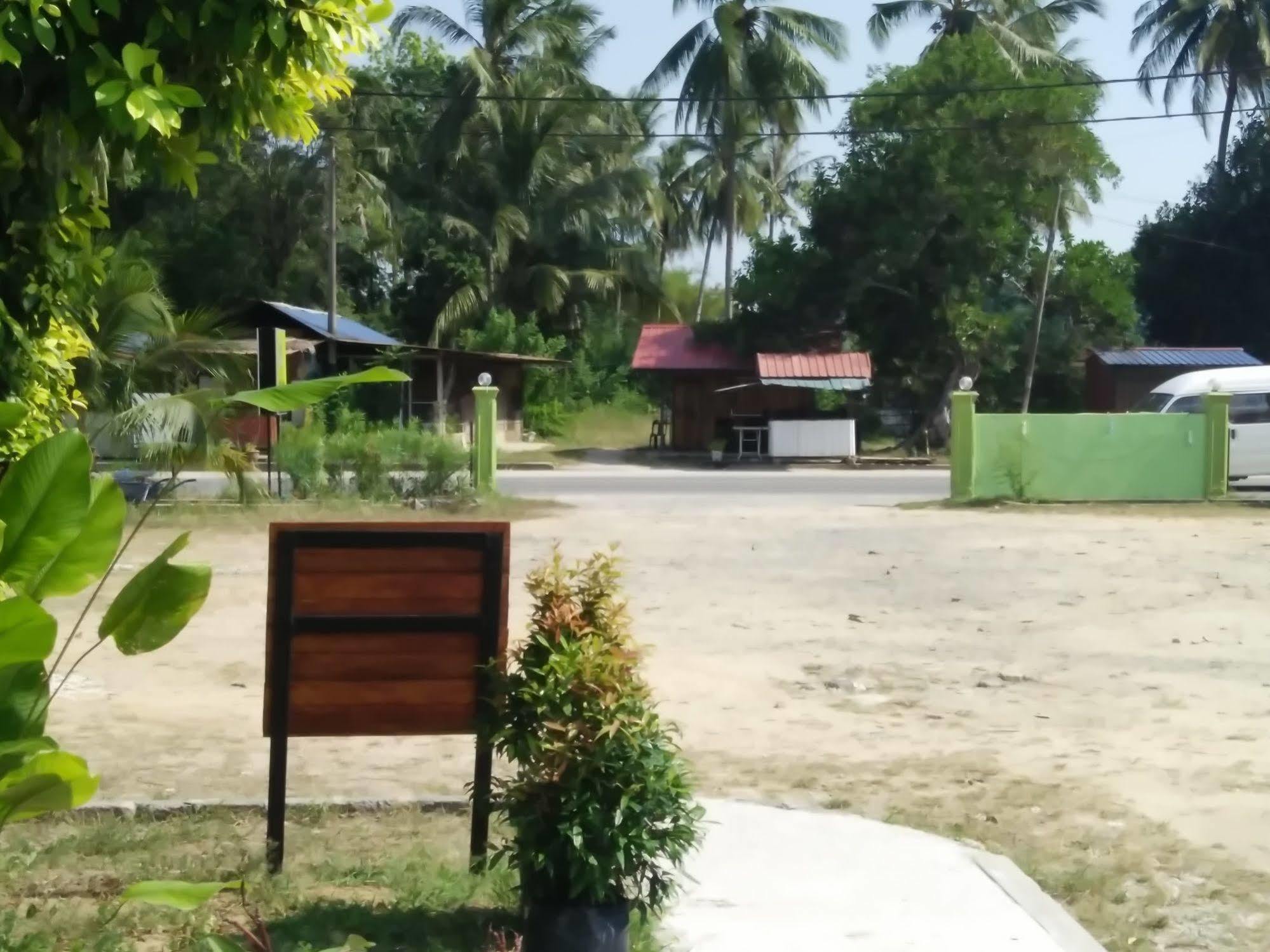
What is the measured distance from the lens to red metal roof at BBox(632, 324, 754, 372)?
37.8m

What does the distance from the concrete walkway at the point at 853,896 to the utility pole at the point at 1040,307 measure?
32978mm

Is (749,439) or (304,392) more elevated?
(304,392)

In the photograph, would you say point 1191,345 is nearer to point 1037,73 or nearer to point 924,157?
point 1037,73

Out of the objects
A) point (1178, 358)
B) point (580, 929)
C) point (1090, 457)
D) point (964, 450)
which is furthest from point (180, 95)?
point (1178, 358)

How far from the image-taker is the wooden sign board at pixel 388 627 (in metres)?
4.59

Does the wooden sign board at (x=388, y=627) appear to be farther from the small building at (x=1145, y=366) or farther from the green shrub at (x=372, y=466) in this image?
the small building at (x=1145, y=366)

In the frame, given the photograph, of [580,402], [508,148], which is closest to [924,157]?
[508,148]

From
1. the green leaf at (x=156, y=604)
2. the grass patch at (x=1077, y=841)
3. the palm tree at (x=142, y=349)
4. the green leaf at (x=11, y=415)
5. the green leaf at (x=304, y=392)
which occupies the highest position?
the palm tree at (x=142, y=349)

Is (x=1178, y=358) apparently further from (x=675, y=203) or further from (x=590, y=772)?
(x=590, y=772)

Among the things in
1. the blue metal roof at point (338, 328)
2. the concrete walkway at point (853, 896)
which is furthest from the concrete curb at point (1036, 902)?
the blue metal roof at point (338, 328)

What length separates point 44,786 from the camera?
2.93m

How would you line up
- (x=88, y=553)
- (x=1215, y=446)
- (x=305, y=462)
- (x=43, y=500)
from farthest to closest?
(x=1215, y=446) → (x=305, y=462) → (x=88, y=553) → (x=43, y=500)

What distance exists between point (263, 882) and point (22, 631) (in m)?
2.08

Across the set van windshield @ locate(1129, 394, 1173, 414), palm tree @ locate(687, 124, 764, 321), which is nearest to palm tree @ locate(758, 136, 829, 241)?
palm tree @ locate(687, 124, 764, 321)
